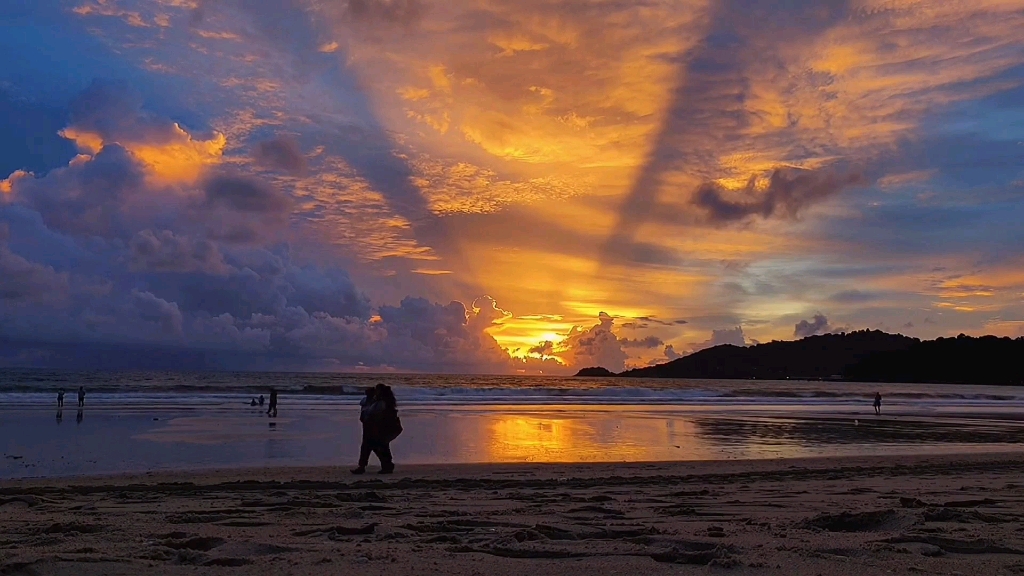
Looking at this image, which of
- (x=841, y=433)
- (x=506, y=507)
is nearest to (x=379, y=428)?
(x=506, y=507)

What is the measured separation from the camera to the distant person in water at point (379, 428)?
46.3 ft

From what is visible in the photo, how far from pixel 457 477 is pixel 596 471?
280 cm

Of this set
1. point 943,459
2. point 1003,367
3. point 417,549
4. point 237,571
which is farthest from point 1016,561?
point 1003,367

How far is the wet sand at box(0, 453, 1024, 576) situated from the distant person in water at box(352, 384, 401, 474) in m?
1.08

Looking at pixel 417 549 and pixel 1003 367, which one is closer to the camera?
pixel 417 549

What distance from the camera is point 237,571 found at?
5.36 m

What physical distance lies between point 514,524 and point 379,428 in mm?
7359

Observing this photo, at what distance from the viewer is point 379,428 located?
14.4m

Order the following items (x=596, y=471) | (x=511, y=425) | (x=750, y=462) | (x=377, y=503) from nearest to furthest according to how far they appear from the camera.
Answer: (x=377, y=503) < (x=596, y=471) < (x=750, y=462) < (x=511, y=425)

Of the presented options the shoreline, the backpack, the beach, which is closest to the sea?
the beach

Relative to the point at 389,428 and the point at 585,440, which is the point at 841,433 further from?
the point at 389,428

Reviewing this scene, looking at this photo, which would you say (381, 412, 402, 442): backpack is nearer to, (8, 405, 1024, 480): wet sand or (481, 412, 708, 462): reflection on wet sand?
(8, 405, 1024, 480): wet sand

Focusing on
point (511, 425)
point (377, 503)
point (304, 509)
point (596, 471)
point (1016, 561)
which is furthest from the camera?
point (511, 425)

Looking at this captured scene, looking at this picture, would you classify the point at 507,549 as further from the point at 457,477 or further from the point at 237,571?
the point at 457,477
